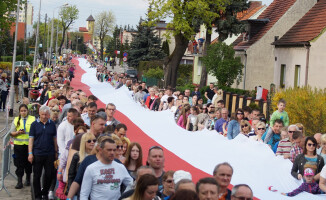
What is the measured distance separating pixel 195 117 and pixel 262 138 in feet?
15.2

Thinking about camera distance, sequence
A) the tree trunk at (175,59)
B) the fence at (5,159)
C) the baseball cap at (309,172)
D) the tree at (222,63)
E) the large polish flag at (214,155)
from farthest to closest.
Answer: the tree trunk at (175,59)
the tree at (222,63)
the fence at (5,159)
the large polish flag at (214,155)
the baseball cap at (309,172)

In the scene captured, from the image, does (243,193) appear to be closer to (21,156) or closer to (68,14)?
(21,156)

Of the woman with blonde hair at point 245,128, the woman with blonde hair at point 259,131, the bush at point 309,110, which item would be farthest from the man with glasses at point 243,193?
the bush at point 309,110

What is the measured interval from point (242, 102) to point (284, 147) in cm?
1855

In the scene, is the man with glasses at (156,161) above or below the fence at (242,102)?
below

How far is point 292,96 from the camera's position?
830 inches

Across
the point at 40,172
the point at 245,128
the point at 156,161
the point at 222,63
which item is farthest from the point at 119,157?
the point at 222,63

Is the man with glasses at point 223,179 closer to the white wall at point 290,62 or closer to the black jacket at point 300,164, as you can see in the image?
the black jacket at point 300,164

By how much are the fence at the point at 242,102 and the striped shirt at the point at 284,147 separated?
548 inches

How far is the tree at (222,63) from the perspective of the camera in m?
41.0

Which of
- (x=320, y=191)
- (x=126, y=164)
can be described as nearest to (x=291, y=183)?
(x=320, y=191)

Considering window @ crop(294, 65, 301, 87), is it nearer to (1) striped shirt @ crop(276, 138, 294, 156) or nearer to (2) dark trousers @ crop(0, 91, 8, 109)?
(2) dark trousers @ crop(0, 91, 8, 109)

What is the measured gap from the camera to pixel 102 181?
8.16 m

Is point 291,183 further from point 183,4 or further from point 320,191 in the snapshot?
point 183,4
